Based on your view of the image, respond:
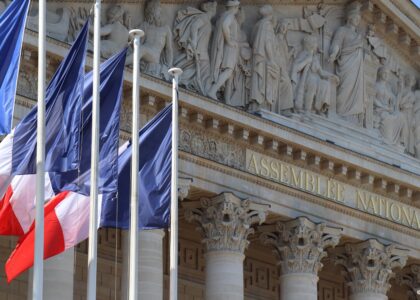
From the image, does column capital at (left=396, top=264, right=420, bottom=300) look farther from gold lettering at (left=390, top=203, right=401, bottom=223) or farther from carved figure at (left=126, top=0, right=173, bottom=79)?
carved figure at (left=126, top=0, right=173, bottom=79)

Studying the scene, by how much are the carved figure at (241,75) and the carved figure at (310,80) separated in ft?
5.44

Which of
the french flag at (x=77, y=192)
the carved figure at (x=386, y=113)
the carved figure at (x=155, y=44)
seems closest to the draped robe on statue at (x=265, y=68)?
the carved figure at (x=155, y=44)

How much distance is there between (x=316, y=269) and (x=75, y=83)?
1480 centimetres

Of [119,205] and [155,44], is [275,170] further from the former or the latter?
[119,205]

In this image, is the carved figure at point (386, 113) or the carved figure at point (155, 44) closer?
the carved figure at point (155, 44)


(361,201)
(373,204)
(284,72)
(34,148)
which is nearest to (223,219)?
(284,72)

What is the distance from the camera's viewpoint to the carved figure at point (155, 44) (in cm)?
3859

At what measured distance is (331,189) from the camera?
1677 inches

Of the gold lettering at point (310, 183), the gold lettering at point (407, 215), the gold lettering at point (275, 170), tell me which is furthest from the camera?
the gold lettering at point (407, 215)

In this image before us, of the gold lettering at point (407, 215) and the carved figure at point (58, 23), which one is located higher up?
the carved figure at point (58, 23)

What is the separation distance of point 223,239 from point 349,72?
729 centimetres

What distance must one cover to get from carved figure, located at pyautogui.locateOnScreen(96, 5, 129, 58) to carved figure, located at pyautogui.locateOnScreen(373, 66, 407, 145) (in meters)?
9.66

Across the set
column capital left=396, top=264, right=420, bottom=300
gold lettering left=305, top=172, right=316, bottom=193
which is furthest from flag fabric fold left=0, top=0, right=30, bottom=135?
column capital left=396, top=264, right=420, bottom=300

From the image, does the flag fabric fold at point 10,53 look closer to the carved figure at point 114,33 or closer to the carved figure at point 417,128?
the carved figure at point 114,33
